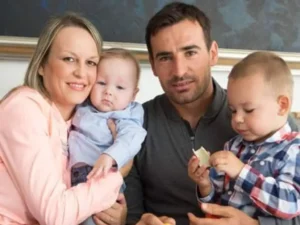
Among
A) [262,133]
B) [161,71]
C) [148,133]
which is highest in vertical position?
[161,71]

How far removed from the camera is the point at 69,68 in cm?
151

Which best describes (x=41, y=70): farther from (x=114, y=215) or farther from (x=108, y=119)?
(x=114, y=215)

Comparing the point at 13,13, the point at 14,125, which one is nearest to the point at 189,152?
the point at 14,125

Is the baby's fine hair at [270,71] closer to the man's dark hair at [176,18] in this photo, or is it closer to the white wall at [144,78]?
the man's dark hair at [176,18]

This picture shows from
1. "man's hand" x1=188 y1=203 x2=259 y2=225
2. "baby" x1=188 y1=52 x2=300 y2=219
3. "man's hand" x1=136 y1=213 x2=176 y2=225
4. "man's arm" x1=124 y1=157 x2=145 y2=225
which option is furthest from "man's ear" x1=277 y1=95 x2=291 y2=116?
"man's arm" x1=124 y1=157 x2=145 y2=225

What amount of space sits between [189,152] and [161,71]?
12.6 inches

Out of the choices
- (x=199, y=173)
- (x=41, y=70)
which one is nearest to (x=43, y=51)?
(x=41, y=70)

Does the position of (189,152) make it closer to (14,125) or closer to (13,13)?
(14,125)

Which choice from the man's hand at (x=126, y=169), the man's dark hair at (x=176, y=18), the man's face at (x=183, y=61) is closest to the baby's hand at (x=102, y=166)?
the man's hand at (x=126, y=169)

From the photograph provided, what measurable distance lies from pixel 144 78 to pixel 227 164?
91 cm

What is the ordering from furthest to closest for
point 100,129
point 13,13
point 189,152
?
point 13,13
point 189,152
point 100,129

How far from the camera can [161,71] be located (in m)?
1.74

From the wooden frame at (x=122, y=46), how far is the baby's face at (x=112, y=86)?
1.58 ft

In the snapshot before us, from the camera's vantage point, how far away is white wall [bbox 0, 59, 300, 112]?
1.93 m
